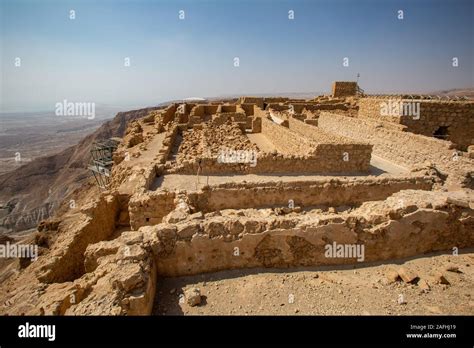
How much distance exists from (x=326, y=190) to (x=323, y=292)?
180 inches

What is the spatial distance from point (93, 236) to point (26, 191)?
56.8 meters

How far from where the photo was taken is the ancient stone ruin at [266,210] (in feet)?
15.2

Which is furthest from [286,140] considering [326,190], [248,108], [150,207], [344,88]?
[344,88]

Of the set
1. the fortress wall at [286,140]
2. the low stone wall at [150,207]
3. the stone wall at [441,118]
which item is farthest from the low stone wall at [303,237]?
the stone wall at [441,118]

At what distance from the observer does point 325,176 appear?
9.39 metres

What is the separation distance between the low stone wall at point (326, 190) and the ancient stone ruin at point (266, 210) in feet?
0.10

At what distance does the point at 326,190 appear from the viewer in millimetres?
8516

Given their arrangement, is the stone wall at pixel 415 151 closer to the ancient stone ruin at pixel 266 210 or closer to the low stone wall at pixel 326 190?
the ancient stone ruin at pixel 266 210

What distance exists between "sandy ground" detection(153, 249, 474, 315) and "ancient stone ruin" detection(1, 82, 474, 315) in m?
0.24

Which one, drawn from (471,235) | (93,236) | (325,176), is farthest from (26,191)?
(471,235)

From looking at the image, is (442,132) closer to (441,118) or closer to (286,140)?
(441,118)

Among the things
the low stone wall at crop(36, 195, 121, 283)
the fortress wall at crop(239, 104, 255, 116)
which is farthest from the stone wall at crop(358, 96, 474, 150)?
the fortress wall at crop(239, 104, 255, 116)
